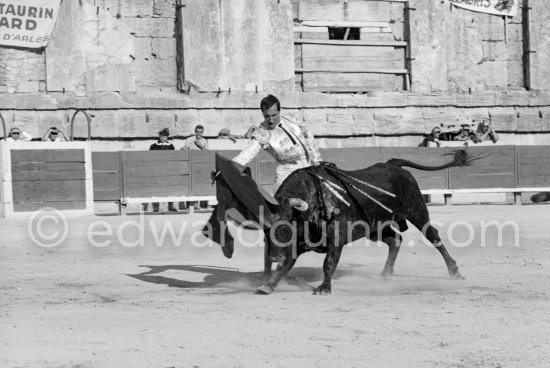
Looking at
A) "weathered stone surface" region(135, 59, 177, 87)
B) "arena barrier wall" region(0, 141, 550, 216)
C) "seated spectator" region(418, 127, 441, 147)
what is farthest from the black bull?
"seated spectator" region(418, 127, 441, 147)

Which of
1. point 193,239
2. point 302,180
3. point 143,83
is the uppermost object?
point 143,83

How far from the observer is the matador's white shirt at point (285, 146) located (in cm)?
719

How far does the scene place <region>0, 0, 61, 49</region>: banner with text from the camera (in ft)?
54.0

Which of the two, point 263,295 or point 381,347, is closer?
point 381,347

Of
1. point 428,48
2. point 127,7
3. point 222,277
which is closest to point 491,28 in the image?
point 428,48

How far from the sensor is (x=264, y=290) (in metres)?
6.87

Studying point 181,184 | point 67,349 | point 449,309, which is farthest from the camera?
point 181,184

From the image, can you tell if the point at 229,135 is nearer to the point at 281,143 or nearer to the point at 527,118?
the point at 527,118

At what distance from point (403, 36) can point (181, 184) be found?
5.92m

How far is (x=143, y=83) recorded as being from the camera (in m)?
17.6

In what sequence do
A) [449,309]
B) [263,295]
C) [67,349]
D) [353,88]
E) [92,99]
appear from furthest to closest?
[353,88] → [92,99] → [263,295] → [449,309] → [67,349]

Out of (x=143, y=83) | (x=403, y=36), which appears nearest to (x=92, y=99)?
(x=143, y=83)

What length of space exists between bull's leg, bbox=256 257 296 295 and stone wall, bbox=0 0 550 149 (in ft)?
34.3

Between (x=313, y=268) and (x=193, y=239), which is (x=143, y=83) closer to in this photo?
(x=193, y=239)
